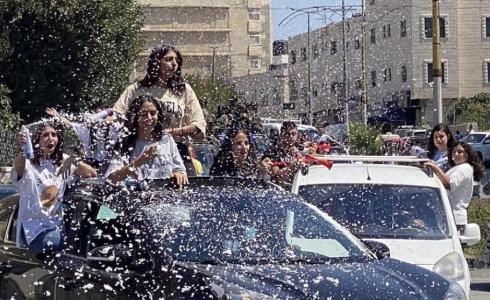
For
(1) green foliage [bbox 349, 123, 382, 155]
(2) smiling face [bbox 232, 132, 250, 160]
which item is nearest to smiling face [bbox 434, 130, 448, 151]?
(2) smiling face [bbox 232, 132, 250, 160]

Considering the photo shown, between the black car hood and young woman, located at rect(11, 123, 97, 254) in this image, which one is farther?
young woman, located at rect(11, 123, 97, 254)

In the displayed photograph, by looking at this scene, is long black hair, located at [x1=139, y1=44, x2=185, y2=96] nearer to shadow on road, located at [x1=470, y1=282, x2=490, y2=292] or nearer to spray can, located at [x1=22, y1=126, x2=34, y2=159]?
spray can, located at [x1=22, y1=126, x2=34, y2=159]

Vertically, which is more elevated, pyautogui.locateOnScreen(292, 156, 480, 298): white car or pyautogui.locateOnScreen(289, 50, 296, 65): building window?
pyautogui.locateOnScreen(289, 50, 296, 65): building window

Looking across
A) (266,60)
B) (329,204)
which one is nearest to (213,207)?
(329,204)

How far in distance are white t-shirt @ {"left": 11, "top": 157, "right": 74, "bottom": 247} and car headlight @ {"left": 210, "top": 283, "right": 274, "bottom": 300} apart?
1.87m

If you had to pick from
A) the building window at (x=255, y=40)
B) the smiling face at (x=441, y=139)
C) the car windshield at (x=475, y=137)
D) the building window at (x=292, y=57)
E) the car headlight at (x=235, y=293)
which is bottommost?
the car windshield at (x=475, y=137)

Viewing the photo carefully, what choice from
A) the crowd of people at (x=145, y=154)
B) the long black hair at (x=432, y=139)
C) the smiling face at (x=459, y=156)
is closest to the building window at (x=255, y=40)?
the long black hair at (x=432, y=139)

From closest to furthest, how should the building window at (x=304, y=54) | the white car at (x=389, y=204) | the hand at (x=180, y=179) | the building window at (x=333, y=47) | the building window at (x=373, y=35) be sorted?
the hand at (x=180, y=179), the white car at (x=389, y=204), the building window at (x=333, y=47), the building window at (x=304, y=54), the building window at (x=373, y=35)

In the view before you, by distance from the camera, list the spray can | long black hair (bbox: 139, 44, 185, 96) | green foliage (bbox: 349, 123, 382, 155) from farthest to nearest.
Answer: green foliage (bbox: 349, 123, 382, 155) < long black hair (bbox: 139, 44, 185, 96) < the spray can

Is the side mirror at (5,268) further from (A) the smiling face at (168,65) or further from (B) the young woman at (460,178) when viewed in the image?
(B) the young woman at (460,178)

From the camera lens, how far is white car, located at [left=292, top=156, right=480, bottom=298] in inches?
316

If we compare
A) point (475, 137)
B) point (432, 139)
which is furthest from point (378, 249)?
point (475, 137)

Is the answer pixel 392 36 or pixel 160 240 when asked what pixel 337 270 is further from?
pixel 392 36

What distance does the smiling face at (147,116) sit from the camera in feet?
24.9
